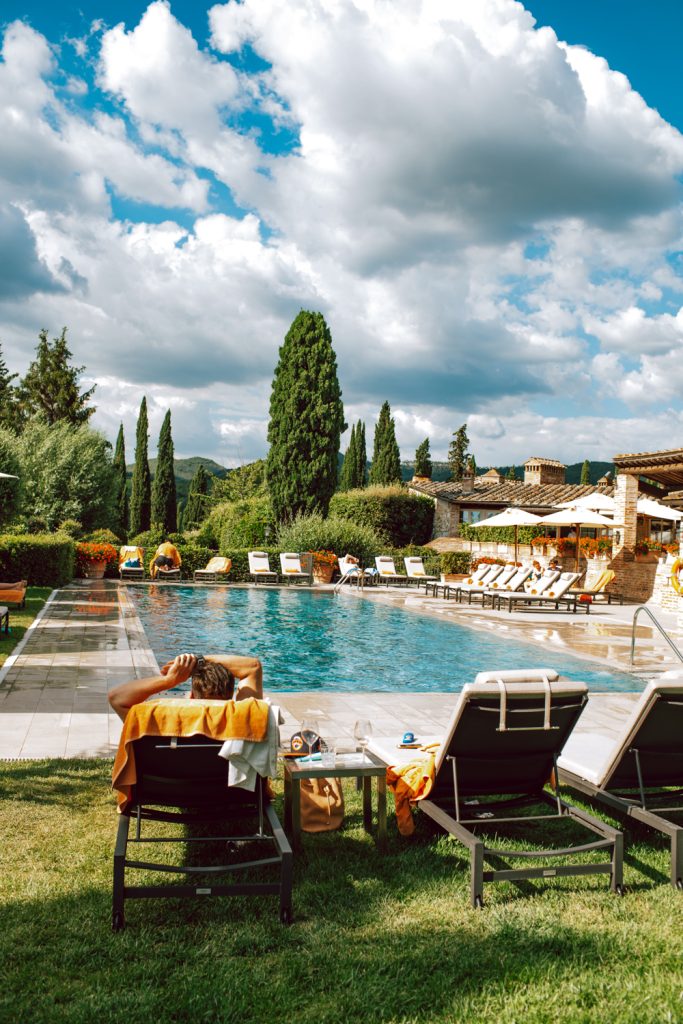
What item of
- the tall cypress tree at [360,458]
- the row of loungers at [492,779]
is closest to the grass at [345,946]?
the row of loungers at [492,779]

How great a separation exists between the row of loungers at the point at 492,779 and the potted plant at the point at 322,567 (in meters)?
20.4

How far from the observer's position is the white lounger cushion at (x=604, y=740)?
3811mm

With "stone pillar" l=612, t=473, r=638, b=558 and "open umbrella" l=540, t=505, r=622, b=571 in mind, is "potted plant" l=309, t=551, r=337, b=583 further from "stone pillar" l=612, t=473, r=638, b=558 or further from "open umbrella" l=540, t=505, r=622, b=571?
"stone pillar" l=612, t=473, r=638, b=558

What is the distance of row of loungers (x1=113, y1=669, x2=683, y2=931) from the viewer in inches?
130

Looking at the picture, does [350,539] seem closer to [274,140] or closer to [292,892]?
[274,140]

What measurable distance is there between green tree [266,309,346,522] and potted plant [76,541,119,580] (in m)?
8.68

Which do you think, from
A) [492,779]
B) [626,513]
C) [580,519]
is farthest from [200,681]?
[626,513]

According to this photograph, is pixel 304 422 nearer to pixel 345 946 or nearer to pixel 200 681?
pixel 200 681

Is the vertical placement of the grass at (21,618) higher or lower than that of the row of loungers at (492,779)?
lower

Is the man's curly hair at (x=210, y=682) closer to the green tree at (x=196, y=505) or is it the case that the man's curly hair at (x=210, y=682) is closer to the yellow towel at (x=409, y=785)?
the yellow towel at (x=409, y=785)

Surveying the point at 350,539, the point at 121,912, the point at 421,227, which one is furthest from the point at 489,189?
the point at 350,539

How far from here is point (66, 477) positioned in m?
29.5

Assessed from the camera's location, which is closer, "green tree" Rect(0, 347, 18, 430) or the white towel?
the white towel

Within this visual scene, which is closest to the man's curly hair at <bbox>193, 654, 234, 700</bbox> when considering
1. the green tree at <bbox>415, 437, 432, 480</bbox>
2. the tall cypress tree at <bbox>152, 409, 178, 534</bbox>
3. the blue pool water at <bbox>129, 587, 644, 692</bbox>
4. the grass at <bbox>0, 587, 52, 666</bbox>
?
the blue pool water at <bbox>129, 587, 644, 692</bbox>
